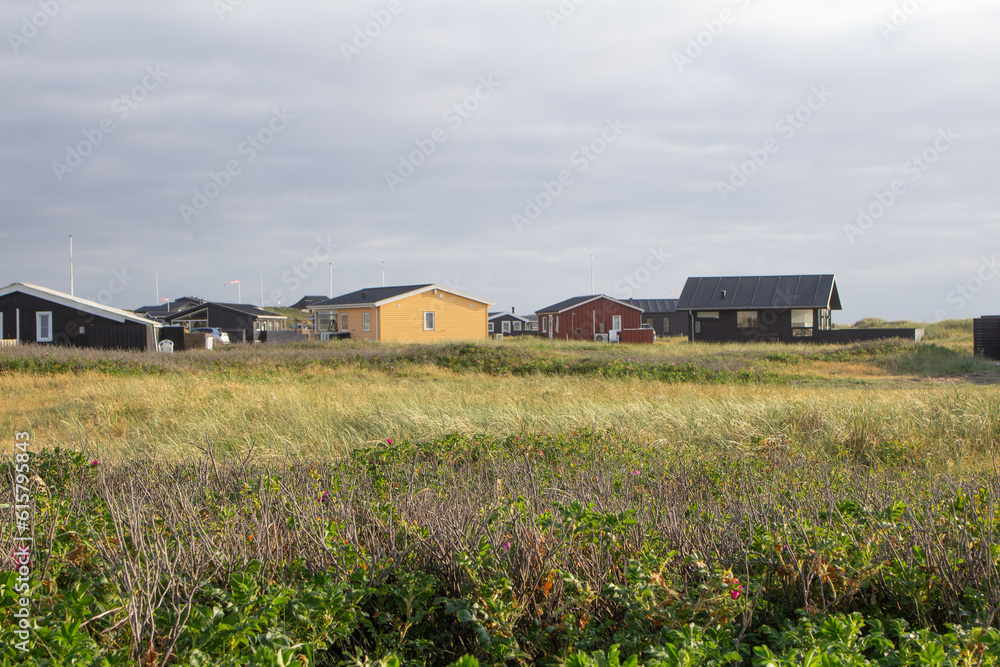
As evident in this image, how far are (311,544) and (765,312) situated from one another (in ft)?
142

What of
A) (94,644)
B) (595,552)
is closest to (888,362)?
(595,552)

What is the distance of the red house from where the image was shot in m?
52.1

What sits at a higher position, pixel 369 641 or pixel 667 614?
pixel 667 614

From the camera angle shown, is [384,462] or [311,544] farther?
[384,462]

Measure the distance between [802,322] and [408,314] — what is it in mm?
23851

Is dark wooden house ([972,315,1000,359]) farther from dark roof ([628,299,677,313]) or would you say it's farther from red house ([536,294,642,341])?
dark roof ([628,299,677,313])

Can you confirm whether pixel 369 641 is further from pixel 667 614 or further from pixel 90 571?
pixel 90 571

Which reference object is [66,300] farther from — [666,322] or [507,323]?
[507,323]

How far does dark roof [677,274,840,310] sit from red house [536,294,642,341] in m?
7.35

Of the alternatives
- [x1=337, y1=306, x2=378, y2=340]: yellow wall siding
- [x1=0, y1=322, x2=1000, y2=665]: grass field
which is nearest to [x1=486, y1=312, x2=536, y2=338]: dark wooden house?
[x1=337, y1=306, x2=378, y2=340]: yellow wall siding

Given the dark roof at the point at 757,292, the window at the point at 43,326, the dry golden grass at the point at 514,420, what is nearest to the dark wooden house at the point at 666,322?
the dark roof at the point at 757,292

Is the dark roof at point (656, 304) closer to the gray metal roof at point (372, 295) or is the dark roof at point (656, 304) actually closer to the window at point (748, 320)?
the window at point (748, 320)

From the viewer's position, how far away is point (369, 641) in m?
2.88

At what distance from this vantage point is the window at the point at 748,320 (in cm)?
4319
